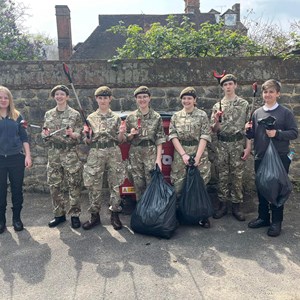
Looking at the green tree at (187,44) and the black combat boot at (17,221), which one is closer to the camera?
the black combat boot at (17,221)

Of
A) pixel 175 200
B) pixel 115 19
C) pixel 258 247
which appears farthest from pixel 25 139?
pixel 115 19

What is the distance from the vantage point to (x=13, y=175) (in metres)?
4.04

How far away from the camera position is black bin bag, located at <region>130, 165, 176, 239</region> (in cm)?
377

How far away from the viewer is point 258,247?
3.62 metres

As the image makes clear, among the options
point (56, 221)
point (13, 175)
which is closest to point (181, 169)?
point (56, 221)

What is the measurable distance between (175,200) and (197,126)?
0.96 m

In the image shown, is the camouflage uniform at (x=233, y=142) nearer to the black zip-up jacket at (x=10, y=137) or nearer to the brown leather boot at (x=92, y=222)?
the brown leather boot at (x=92, y=222)

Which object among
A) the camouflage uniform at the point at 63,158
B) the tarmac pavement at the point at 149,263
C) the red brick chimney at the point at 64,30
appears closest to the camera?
the tarmac pavement at the point at 149,263

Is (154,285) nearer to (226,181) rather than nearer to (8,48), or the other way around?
(226,181)

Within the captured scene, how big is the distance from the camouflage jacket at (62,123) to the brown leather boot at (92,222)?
3.25 feet

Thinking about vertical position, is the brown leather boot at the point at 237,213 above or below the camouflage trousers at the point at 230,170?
below

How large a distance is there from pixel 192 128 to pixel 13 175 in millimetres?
2301

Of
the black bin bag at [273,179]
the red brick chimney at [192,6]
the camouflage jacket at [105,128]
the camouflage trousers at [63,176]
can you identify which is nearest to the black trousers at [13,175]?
the camouflage trousers at [63,176]

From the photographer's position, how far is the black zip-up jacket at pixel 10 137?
3.94 meters
